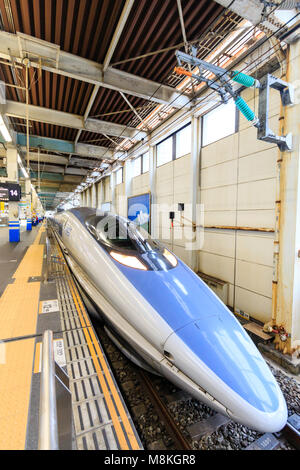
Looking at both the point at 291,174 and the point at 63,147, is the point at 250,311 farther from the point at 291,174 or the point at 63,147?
the point at 63,147

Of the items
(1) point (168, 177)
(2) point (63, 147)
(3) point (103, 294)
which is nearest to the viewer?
(3) point (103, 294)

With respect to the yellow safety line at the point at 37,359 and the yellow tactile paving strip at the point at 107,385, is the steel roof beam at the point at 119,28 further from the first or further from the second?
the yellow safety line at the point at 37,359

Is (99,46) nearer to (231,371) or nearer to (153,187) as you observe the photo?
(153,187)

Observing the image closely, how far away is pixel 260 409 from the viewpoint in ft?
5.37

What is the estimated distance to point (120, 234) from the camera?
357cm

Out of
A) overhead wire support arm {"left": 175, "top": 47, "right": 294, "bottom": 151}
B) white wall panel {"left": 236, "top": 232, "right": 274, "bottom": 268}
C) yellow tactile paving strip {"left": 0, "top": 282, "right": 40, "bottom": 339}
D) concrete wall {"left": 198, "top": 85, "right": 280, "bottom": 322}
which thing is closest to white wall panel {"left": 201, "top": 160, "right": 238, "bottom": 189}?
concrete wall {"left": 198, "top": 85, "right": 280, "bottom": 322}

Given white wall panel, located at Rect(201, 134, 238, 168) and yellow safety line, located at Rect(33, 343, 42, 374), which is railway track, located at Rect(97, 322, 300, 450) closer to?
yellow safety line, located at Rect(33, 343, 42, 374)

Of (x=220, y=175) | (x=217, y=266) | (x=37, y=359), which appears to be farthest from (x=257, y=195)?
(x=37, y=359)

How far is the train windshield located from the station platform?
1.18m

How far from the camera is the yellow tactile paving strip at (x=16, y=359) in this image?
1.51m

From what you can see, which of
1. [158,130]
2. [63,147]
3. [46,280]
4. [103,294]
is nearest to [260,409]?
[103,294]

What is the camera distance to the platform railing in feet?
2.79

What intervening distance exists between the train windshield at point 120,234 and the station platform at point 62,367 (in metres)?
1.18

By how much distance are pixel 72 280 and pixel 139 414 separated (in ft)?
10.4
